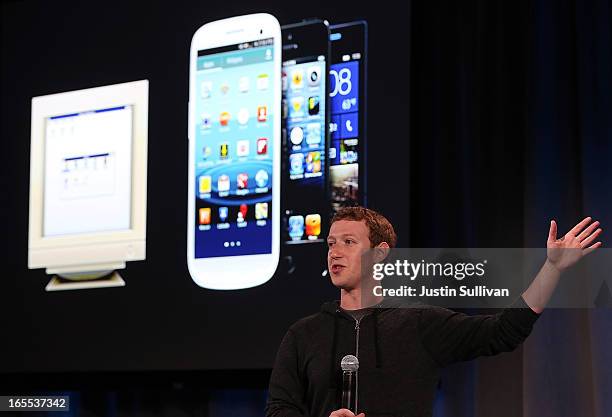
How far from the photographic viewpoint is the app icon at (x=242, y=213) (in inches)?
143

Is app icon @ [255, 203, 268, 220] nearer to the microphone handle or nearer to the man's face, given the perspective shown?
the man's face

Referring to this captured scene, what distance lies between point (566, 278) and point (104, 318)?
1731 mm

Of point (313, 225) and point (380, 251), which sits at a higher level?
point (313, 225)

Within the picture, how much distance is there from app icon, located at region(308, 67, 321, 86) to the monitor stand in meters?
1.02

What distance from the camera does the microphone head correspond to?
2119 mm

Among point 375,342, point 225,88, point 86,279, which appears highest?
point 225,88

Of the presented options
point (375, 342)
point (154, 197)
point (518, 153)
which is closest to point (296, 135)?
point (154, 197)

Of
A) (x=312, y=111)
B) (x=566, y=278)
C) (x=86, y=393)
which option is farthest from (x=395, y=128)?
(x=86, y=393)

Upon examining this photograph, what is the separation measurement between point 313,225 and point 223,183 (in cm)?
40

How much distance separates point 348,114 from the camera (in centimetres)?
352

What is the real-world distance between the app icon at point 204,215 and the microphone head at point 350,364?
1.66 metres

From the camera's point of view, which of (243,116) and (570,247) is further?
(243,116)

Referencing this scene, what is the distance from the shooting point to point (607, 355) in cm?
315

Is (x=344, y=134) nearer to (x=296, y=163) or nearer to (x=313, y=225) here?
(x=296, y=163)
